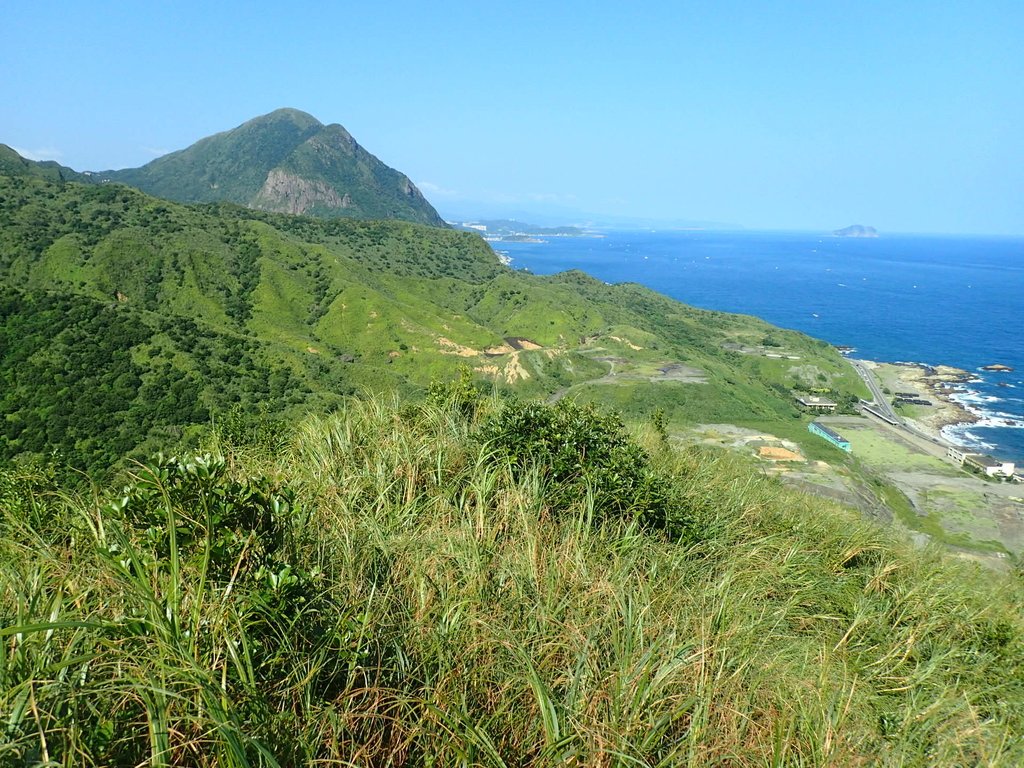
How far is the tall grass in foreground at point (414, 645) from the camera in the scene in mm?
2002

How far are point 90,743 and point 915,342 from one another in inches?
5362

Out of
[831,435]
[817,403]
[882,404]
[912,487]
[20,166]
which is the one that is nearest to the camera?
[912,487]

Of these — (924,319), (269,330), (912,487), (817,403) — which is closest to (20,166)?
(269,330)

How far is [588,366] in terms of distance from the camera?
74.7m

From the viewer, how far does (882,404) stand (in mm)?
76250

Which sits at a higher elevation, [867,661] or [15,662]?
[15,662]

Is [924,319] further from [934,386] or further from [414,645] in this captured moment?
[414,645]

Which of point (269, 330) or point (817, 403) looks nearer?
point (269, 330)

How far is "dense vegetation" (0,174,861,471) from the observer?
40.8 meters

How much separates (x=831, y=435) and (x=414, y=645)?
68.8 metres

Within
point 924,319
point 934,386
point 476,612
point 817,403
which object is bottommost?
point 817,403

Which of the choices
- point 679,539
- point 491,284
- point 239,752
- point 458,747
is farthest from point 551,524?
point 491,284

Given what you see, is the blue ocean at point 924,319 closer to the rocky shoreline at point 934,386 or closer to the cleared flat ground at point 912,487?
the rocky shoreline at point 934,386

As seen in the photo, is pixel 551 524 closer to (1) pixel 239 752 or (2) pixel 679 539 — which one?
(2) pixel 679 539
